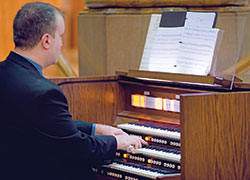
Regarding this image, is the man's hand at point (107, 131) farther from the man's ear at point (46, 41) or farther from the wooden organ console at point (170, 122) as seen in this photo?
the man's ear at point (46, 41)

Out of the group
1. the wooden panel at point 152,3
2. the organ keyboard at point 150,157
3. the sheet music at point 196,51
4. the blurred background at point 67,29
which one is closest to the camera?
the organ keyboard at point 150,157

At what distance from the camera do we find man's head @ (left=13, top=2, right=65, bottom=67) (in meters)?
2.06

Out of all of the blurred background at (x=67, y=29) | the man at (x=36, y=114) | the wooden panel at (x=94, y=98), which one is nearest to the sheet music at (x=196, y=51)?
the wooden panel at (x=94, y=98)

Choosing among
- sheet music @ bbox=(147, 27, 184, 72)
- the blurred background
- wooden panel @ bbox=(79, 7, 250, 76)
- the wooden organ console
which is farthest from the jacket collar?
the blurred background

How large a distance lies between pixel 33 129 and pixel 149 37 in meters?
1.33

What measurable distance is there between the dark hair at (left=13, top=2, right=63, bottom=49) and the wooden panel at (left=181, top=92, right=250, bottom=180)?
686 millimetres

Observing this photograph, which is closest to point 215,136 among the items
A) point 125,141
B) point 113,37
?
point 125,141

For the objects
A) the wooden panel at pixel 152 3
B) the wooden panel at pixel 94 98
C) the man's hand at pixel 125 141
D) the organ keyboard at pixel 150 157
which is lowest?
the organ keyboard at pixel 150 157

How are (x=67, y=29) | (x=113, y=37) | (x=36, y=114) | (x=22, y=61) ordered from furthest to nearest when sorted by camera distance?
(x=67, y=29) < (x=113, y=37) < (x=22, y=61) < (x=36, y=114)

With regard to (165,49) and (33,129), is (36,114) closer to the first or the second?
(33,129)

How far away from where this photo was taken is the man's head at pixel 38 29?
206 centimetres

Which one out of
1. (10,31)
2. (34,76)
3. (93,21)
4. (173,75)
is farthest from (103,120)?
(10,31)

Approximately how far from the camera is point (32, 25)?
81.0 inches

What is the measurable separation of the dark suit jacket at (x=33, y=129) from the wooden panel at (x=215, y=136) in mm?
457
